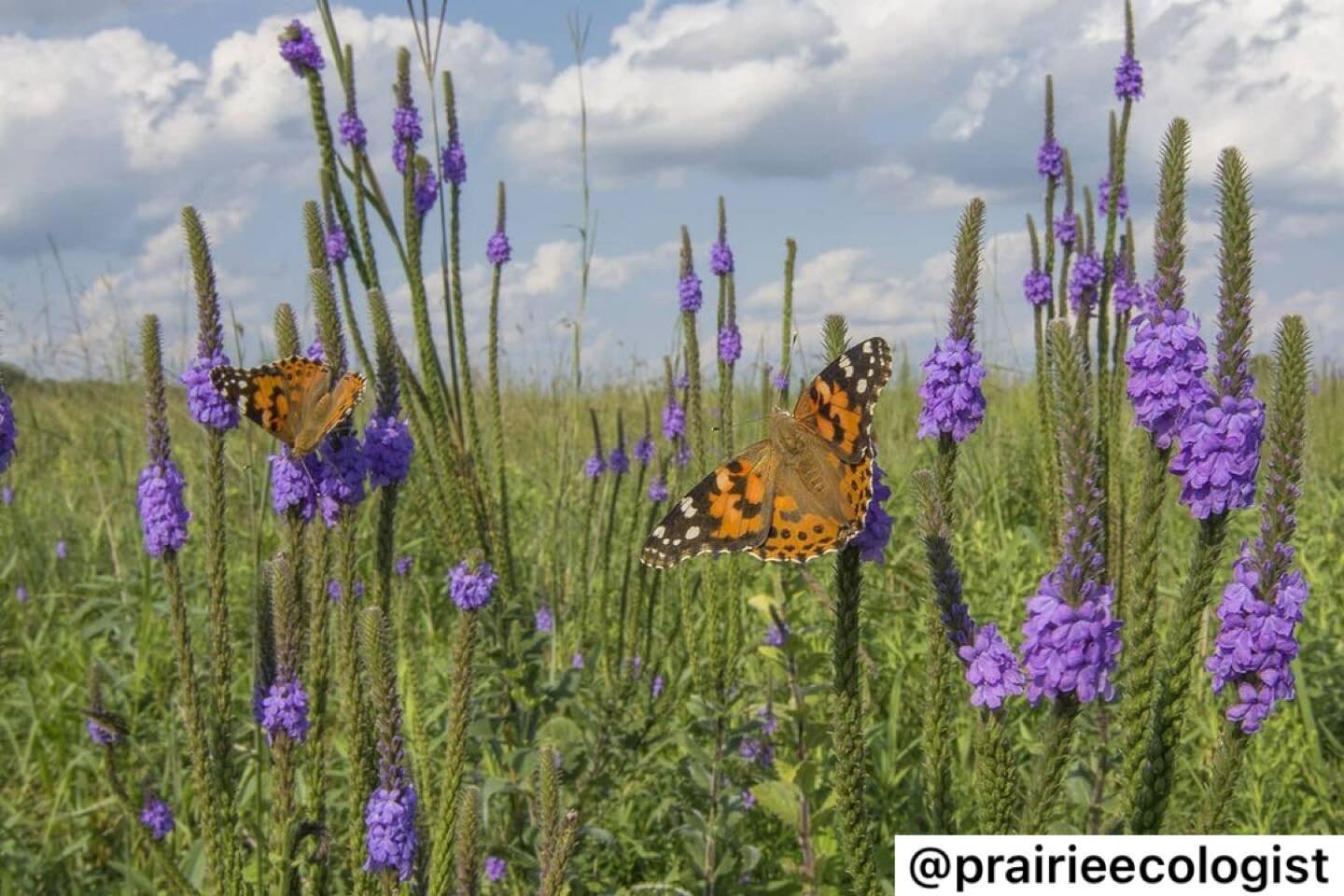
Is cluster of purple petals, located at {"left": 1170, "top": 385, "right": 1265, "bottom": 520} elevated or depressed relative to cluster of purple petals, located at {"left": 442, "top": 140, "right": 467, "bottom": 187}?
depressed

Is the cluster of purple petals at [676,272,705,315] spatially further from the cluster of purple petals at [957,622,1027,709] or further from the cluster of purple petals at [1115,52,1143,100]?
the cluster of purple petals at [957,622,1027,709]

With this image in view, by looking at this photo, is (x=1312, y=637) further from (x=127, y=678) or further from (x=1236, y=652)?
(x=127, y=678)

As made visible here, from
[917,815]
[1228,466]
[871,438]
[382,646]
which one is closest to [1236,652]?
[1228,466]

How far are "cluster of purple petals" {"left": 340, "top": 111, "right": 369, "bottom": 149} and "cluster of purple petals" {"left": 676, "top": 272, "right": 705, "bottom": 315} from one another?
1467 mm

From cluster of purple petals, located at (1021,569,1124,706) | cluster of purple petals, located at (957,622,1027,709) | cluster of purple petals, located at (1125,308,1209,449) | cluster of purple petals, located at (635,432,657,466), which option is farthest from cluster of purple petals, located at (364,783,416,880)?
cluster of purple petals, located at (635,432,657,466)

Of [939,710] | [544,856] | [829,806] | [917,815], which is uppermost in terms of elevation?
[939,710]

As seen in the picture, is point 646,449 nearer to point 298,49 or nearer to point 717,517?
point 298,49

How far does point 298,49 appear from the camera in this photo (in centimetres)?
349

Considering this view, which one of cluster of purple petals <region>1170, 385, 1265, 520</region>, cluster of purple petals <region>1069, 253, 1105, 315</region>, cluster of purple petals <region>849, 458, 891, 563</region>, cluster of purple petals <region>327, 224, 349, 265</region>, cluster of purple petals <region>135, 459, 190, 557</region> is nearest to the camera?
cluster of purple petals <region>1170, 385, 1265, 520</region>

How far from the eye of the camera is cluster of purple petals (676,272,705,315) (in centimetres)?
482

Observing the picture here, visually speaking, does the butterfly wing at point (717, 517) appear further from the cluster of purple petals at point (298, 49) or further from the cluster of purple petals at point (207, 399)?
the cluster of purple petals at point (298, 49)

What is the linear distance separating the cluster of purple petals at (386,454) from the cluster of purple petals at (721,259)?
2699mm

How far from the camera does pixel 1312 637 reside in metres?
5.07

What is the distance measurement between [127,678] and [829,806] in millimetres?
3234
